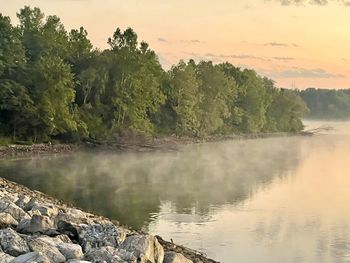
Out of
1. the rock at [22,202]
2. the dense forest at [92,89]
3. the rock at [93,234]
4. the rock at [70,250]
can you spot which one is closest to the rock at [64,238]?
the rock at [93,234]

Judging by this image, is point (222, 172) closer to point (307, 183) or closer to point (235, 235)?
point (307, 183)

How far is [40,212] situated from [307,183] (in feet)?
93.9

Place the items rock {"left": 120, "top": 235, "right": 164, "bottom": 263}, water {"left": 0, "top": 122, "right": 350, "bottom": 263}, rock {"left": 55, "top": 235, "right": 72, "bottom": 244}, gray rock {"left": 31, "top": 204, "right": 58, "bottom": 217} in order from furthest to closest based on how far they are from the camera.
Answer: water {"left": 0, "top": 122, "right": 350, "bottom": 263}, gray rock {"left": 31, "top": 204, "right": 58, "bottom": 217}, rock {"left": 55, "top": 235, "right": 72, "bottom": 244}, rock {"left": 120, "top": 235, "right": 164, "bottom": 263}

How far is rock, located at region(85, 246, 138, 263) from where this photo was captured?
462 inches

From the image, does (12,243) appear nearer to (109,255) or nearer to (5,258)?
(5,258)

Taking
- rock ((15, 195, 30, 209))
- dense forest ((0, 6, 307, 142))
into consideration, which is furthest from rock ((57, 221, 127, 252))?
dense forest ((0, 6, 307, 142))

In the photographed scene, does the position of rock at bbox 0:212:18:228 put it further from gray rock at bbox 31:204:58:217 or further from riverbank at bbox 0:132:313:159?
riverbank at bbox 0:132:313:159

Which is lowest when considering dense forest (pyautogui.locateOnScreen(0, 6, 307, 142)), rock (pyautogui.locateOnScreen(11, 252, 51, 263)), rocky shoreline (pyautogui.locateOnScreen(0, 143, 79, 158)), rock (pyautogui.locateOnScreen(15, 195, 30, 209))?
rocky shoreline (pyautogui.locateOnScreen(0, 143, 79, 158))

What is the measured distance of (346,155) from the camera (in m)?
68.2

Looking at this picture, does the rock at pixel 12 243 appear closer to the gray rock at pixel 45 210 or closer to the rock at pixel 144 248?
the rock at pixel 144 248

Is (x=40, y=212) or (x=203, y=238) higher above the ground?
(x=40, y=212)

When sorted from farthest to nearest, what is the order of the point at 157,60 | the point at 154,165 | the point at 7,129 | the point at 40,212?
the point at 157,60 → the point at 7,129 → the point at 154,165 → the point at 40,212

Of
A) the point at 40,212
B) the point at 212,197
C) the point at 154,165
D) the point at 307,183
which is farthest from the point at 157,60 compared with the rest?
the point at 40,212

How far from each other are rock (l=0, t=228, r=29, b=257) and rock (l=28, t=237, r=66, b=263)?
162mm
